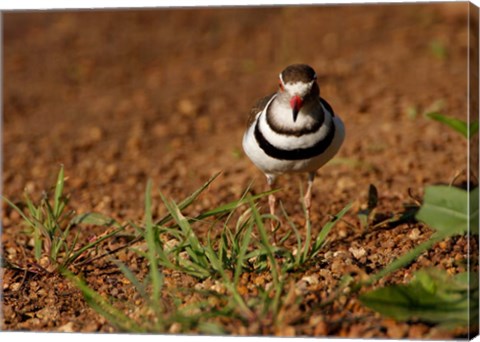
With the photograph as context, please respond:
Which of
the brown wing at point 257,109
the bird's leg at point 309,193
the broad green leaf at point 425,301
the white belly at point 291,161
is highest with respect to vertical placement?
the brown wing at point 257,109

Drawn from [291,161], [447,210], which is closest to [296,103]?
[291,161]

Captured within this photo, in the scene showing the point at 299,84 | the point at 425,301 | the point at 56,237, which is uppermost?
the point at 299,84

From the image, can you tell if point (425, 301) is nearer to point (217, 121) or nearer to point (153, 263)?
point (153, 263)

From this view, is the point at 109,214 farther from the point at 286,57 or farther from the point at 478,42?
the point at 286,57

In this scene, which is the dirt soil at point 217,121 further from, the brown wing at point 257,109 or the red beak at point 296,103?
the brown wing at point 257,109

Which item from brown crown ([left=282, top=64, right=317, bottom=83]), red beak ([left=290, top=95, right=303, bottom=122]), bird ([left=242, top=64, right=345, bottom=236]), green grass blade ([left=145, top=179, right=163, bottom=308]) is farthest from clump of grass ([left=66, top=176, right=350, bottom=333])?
brown crown ([left=282, top=64, right=317, bottom=83])

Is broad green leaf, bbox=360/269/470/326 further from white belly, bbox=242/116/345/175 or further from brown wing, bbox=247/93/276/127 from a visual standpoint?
Answer: brown wing, bbox=247/93/276/127

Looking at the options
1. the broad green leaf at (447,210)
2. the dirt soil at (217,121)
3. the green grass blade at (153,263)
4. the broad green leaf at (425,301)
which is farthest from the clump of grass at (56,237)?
the broad green leaf at (447,210)
